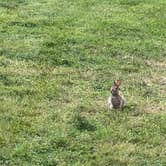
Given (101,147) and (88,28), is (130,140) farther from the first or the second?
(88,28)

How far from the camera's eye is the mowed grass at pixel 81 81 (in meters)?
10.1

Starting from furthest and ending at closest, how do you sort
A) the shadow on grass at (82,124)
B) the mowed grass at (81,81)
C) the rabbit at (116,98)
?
the rabbit at (116,98) → the shadow on grass at (82,124) → the mowed grass at (81,81)

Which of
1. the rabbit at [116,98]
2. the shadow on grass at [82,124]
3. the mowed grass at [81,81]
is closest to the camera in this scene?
the mowed grass at [81,81]

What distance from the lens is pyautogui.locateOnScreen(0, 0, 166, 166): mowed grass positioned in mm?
10102

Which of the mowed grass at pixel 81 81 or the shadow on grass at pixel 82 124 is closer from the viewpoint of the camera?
the mowed grass at pixel 81 81

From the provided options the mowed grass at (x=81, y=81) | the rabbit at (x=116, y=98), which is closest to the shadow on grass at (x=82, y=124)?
the mowed grass at (x=81, y=81)

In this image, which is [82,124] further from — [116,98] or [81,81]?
[81,81]

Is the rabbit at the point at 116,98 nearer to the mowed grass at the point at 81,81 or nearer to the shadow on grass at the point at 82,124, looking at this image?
the mowed grass at the point at 81,81

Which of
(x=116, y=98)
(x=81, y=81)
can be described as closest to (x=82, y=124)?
(x=116, y=98)

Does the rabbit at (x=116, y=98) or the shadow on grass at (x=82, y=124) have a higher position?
the rabbit at (x=116, y=98)

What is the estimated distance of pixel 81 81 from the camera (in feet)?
42.6

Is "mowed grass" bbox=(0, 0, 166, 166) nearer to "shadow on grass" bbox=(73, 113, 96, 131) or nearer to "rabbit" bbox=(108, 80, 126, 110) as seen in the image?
"shadow on grass" bbox=(73, 113, 96, 131)

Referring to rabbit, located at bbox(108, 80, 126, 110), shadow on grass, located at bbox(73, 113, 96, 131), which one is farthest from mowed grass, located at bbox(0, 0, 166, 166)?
rabbit, located at bbox(108, 80, 126, 110)

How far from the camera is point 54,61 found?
14.1 meters
